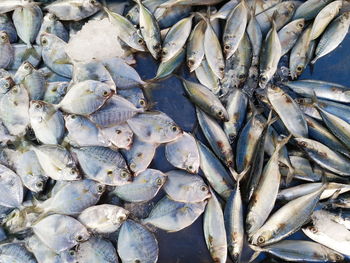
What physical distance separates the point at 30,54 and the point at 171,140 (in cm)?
123

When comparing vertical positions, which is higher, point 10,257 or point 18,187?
point 18,187

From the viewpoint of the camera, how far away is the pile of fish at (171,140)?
278 cm

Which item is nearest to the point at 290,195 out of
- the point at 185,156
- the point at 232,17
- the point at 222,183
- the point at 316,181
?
the point at 316,181

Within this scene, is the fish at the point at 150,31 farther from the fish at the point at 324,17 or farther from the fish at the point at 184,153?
the fish at the point at 324,17

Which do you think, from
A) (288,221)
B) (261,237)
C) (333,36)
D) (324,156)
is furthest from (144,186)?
(333,36)

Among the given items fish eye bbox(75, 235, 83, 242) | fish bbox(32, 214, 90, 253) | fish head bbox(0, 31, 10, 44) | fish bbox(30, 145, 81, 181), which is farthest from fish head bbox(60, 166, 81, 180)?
fish head bbox(0, 31, 10, 44)

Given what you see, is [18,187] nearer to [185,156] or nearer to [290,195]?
[185,156]

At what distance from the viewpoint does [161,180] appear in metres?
2.84

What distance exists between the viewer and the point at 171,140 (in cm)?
288

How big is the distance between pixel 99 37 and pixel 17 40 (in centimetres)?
66

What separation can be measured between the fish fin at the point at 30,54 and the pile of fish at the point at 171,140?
10mm

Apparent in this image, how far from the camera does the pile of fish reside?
2.78m

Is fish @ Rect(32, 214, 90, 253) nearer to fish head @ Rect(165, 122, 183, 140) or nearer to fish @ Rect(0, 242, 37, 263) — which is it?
fish @ Rect(0, 242, 37, 263)

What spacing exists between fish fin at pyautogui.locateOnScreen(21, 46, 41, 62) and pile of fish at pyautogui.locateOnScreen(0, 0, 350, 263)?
0.03 ft
